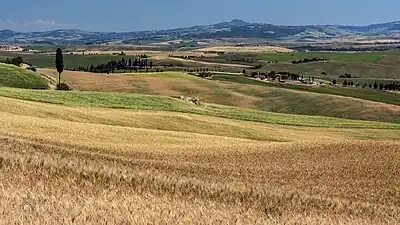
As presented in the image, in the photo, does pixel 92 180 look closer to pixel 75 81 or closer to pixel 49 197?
pixel 49 197

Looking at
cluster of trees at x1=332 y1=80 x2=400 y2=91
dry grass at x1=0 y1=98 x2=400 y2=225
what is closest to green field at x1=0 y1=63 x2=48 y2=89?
dry grass at x1=0 y1=98 x2=400 y2=225

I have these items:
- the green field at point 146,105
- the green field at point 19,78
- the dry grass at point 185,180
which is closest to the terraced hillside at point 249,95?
the green field at point 19,78

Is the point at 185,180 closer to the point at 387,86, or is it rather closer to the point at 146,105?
the point at 146,105

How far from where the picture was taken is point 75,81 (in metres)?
95.9

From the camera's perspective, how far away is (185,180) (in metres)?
13.7

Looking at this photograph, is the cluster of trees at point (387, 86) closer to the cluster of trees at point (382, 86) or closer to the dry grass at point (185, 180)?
the cluster of trees at point (382, 86)

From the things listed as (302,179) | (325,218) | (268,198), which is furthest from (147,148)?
(325,218)

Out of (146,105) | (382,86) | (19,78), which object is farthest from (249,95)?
(382,86)

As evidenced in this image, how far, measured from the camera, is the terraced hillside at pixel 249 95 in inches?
3002

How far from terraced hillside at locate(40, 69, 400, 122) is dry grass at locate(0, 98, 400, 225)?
47307 millimetres

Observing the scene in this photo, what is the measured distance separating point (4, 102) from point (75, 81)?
53.8m

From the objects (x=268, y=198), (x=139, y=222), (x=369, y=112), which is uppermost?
(x=139, y=222)

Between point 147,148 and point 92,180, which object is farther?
point 147,148

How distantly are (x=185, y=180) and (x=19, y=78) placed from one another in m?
77.4
